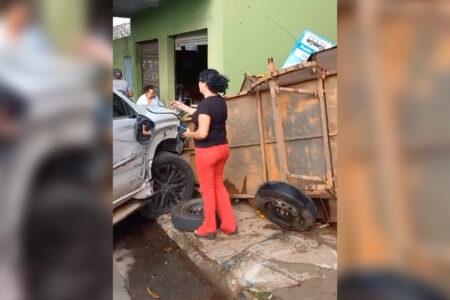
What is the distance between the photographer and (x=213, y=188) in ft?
14.1

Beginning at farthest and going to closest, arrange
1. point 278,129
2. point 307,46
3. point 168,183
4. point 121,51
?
point 121,51, point 307,46, point 168,183, point 278,129

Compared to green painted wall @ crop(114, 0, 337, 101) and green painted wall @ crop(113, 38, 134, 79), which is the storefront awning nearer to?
green painted wall @ crop(114, 0, 337, 101)

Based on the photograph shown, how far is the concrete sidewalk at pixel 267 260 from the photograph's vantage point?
3.43 m

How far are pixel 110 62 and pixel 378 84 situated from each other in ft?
1.57

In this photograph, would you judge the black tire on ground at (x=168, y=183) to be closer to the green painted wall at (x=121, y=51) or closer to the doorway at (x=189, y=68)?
the doorway at (x=189, y=68)

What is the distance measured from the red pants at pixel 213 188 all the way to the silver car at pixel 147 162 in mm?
793

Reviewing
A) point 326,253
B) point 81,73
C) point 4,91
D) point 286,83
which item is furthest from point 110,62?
point 286,83

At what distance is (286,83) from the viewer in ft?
15.4

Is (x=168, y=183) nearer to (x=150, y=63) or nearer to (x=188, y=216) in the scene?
(x=188, y=216)

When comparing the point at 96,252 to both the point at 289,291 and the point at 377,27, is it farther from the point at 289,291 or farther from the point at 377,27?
the point at 289,291

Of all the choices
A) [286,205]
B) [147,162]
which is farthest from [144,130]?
[286,205]

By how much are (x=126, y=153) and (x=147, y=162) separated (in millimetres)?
494

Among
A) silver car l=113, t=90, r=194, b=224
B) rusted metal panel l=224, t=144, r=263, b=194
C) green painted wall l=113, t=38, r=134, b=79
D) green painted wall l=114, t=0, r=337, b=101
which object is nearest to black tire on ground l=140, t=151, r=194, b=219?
silver car l=113, t=90, r=194, b=224

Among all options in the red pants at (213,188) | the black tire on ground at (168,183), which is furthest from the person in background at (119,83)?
the red pants at (213,188)
